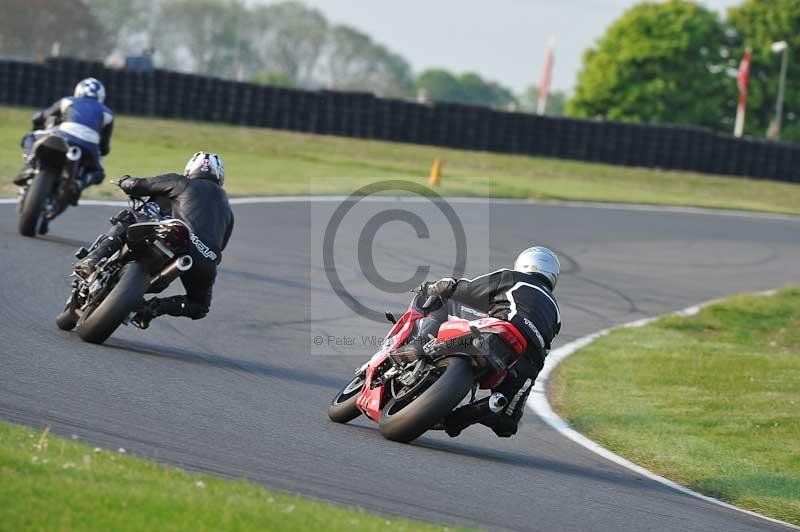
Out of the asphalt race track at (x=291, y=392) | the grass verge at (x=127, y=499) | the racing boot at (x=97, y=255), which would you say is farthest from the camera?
the racing boot at (x=97, y=255)

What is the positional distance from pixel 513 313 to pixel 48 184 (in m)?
7.07

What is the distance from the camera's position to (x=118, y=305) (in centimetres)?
895

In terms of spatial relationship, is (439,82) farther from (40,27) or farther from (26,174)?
(26,174)

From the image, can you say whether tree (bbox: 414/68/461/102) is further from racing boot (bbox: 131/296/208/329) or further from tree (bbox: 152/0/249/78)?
racing boot (bbox: 131/296/208/329)

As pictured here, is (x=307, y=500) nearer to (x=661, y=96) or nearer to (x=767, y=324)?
(x=767, y=324)

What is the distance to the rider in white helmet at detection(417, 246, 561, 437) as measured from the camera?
25.3 ft

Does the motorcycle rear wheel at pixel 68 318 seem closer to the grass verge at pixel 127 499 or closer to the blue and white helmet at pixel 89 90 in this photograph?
the grass verge at pixel 127 499

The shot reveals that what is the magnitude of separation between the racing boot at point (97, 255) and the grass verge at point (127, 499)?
11.1ft

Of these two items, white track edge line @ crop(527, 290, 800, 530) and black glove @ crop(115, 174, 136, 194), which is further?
black glove @ crop(115, 174, 136, 194)

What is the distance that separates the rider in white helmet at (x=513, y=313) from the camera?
25.3 feet

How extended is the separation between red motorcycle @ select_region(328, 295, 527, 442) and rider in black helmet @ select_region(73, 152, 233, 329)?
199cm

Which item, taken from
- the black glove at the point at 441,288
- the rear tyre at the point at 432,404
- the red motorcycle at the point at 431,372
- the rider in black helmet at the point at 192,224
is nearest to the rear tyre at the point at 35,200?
the rider in black helmet at the point at 192,224

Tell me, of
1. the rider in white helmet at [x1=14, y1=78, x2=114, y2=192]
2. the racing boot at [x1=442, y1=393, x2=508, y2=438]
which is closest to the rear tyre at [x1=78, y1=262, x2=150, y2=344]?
the racing boot at [x1=442, y1=393, x2=508, y2=438]

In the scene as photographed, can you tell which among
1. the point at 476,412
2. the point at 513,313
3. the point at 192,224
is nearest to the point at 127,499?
the point at 476,412
